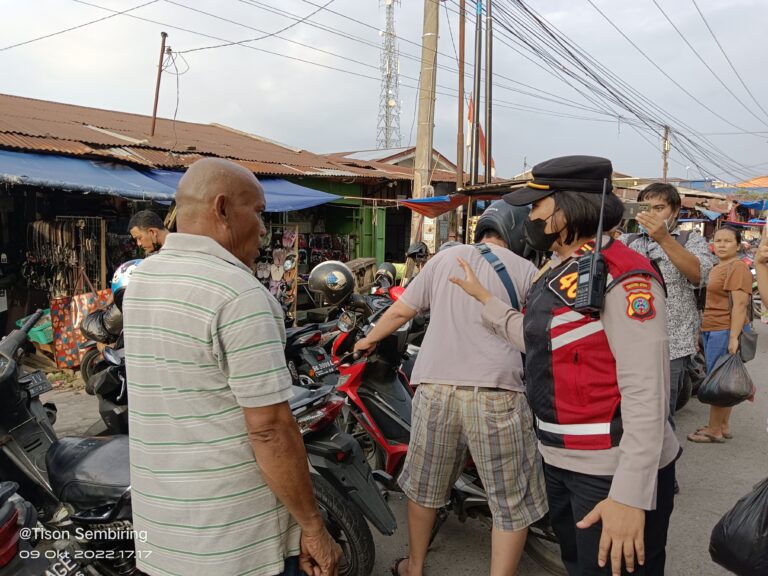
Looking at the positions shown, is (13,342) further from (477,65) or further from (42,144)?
(477,65)

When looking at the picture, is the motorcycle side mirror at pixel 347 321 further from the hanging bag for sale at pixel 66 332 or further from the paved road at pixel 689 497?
the hanging bag for sale at pixel 66 332

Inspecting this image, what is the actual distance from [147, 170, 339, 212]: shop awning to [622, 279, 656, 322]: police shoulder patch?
5945mm

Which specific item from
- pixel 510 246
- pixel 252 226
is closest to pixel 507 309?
pixel 510 246

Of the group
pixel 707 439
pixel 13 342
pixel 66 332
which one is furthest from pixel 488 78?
pixel 13 342

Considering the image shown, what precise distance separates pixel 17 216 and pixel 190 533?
7360mm

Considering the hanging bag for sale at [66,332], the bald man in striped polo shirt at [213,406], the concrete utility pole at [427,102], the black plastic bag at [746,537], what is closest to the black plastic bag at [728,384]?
the black plastic bag at [746,537]

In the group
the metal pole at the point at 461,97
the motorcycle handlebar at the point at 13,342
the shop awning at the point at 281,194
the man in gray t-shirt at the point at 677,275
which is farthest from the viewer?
the metal pole at the point at 461,97

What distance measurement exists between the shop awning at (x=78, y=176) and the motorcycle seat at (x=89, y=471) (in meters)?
3.99

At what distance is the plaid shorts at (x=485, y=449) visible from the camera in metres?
2.17

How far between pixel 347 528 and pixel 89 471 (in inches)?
41.5

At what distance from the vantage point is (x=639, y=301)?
1350 millimetres

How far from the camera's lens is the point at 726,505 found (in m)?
3.36

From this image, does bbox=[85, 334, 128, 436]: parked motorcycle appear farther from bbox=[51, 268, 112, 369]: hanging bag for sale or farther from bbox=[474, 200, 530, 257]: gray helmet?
bbox=[51, 268, 112, 369]: hanging bag for sale

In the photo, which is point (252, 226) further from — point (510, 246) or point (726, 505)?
point (726, 505)
